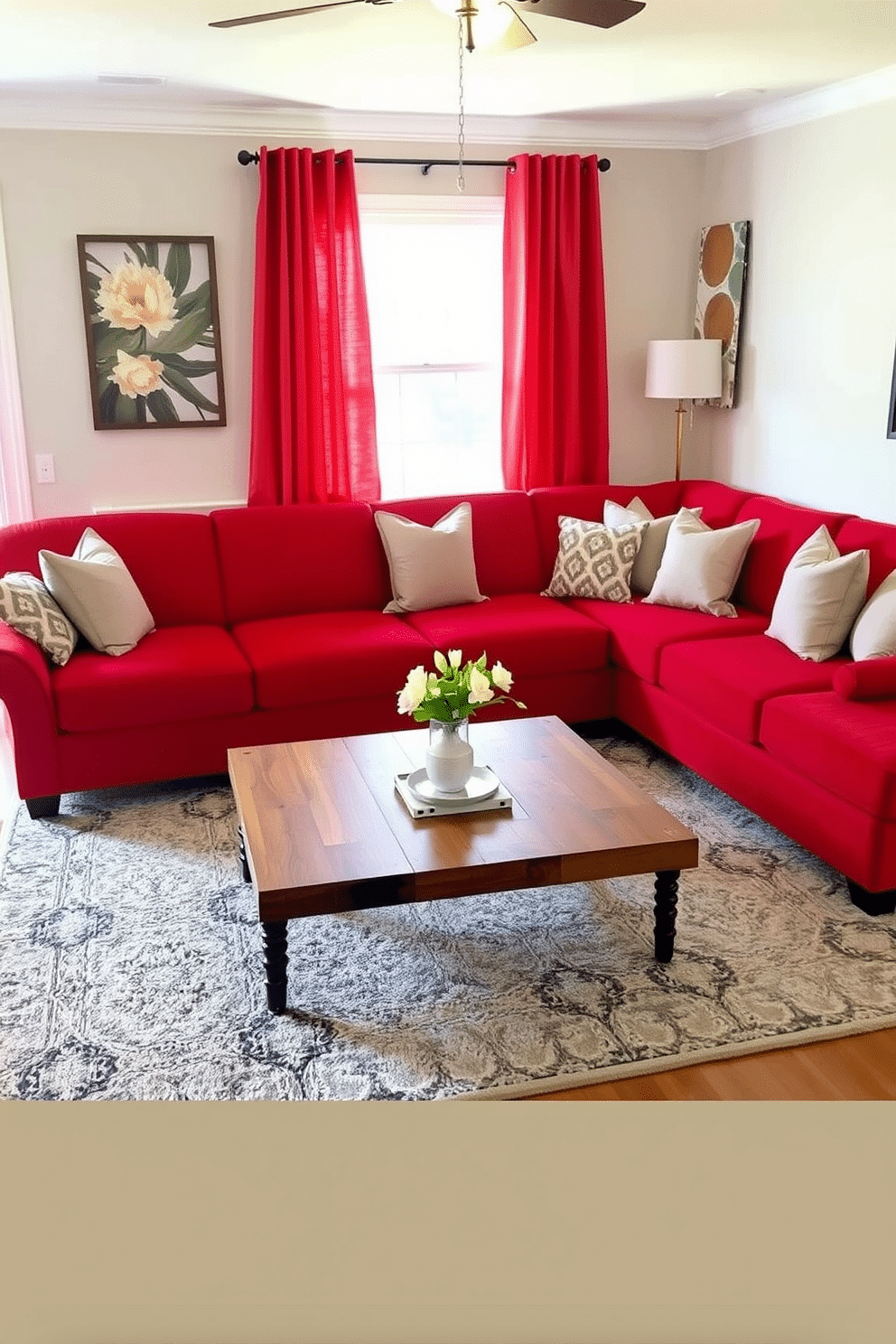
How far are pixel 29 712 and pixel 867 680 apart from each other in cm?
251

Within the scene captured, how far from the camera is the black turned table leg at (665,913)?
267 cm

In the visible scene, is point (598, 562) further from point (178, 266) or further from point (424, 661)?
point (178, 266)

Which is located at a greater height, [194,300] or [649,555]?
[194,300]

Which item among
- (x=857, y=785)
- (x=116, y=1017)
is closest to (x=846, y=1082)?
(x=857, y=785)

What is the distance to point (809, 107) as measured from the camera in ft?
14.4

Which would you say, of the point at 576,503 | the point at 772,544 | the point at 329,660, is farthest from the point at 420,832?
the point at 576,503

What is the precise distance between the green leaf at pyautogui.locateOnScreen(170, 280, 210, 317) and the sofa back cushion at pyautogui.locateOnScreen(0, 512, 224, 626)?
942 mm

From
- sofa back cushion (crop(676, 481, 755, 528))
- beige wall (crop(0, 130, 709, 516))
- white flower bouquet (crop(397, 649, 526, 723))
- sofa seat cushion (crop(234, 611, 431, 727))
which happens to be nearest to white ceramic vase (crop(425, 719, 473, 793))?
white flower bouquet (crop(397, 649, 526, 723))

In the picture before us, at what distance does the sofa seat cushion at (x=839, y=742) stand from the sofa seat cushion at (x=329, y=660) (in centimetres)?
129

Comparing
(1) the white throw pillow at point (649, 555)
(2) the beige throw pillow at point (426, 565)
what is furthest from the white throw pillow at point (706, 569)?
(2) the beige throw pillow at point (426, 565)

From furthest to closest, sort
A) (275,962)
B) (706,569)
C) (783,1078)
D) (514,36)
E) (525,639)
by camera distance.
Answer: (706,569), (525,639), (514,36), (275,962), (783,1078)

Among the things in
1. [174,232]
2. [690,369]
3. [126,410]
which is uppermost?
[174,232]

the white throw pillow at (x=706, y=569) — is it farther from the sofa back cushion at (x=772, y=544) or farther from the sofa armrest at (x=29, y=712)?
the sofa armrest at (x=29, y=712)

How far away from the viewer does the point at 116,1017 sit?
254cm
